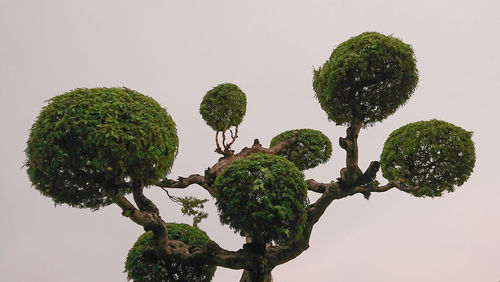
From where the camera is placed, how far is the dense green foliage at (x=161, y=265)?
1006 cm

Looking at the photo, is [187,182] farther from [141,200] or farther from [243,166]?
[243,166]

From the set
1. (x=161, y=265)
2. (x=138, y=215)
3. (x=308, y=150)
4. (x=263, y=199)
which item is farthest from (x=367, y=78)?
(x=161, y=265)

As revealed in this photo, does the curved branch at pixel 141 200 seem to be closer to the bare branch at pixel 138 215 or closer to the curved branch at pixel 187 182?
the bare branch at pixel 138 215

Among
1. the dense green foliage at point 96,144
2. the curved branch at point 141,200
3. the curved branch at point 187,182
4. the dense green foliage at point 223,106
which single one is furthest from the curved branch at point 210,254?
the dense green foliage at point 223,106

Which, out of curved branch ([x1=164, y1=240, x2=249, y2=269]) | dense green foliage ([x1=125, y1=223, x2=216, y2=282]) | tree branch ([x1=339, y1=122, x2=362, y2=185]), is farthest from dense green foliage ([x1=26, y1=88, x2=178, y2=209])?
tree branch ([x1=339, y1=122, x2=362, y2=185])

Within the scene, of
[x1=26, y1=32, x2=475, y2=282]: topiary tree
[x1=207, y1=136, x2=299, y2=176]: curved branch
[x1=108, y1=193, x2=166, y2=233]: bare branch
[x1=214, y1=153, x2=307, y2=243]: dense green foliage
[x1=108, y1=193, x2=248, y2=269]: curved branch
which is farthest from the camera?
[x1=207, y1=136, x2=299, y2=176]: curved branch

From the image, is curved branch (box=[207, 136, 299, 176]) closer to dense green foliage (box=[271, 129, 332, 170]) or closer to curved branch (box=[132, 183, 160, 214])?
dense green foliage (box=[271, 129, 332, 170])

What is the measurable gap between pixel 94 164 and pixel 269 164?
3.79m

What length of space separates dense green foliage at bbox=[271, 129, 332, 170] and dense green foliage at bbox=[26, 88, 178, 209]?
7071 millimetres

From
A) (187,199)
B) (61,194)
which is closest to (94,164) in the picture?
(61,194)

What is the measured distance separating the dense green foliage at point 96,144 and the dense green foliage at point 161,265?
7.74 feet

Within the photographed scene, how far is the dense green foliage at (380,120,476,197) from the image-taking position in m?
10.4

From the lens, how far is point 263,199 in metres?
8.20

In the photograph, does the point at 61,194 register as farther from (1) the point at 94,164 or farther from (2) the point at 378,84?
(2) the point at 378,84
